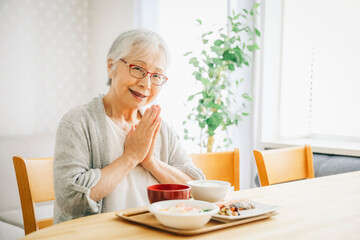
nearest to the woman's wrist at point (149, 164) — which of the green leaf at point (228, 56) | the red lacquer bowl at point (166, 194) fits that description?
the red lacquer bowl at point (166, 194)

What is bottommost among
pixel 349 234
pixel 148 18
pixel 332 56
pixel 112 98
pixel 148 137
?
pixel 349 234

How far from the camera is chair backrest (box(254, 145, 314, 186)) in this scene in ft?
5.65

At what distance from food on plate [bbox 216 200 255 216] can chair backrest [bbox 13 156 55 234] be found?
645 mm

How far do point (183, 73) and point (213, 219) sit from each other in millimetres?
2350

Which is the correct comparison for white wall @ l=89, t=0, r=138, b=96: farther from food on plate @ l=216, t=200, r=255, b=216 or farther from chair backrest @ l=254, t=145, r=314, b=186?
food on plate @ l=216, t=200, r=255, b=216

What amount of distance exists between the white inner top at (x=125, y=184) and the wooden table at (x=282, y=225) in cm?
29

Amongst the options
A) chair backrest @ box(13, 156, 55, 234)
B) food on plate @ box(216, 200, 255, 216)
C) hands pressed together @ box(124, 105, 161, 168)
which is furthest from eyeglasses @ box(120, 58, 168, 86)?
food on plate @ box(216, 200, 255, 216)

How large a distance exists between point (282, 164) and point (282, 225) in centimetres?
Result: 86

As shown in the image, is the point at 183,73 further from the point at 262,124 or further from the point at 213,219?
the point at 213,219

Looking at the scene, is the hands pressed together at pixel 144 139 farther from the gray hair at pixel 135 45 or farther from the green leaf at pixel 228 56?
the green leaf at pixel 228 56

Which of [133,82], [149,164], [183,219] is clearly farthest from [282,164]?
[183,219]

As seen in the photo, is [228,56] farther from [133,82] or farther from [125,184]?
[125,184]

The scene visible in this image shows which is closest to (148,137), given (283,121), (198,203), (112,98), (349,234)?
(112,98)

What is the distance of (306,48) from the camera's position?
130 inches
